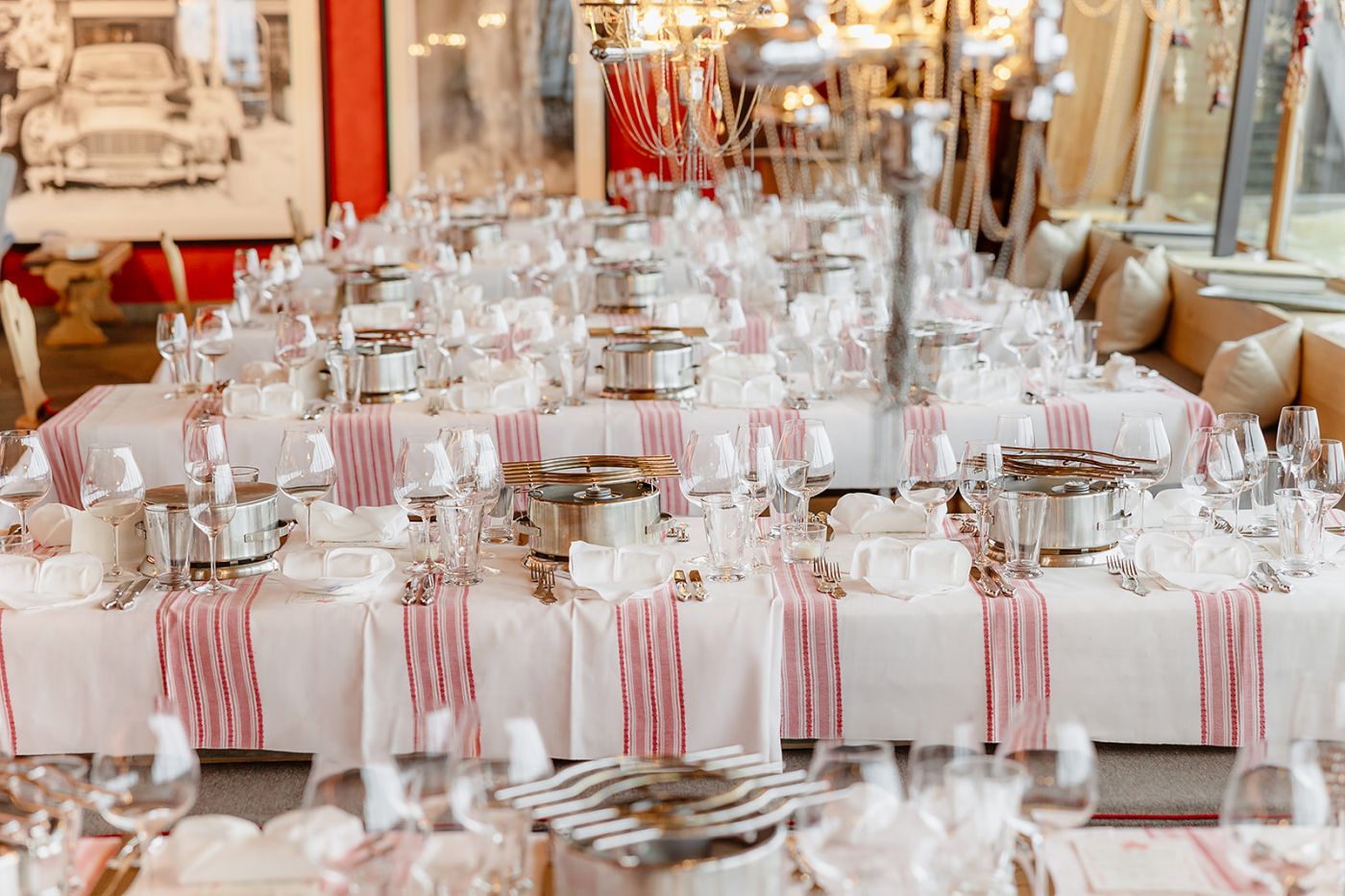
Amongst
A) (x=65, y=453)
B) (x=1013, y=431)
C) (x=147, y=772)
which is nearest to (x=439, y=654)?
(x=147, y=772)

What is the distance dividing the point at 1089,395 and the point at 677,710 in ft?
6.22

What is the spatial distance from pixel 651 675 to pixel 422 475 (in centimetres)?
50

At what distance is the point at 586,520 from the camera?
231 cm

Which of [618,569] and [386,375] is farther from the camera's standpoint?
[386,375]

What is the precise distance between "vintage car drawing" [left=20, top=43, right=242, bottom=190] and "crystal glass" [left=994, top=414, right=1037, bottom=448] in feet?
27.0

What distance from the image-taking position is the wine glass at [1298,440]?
262cm

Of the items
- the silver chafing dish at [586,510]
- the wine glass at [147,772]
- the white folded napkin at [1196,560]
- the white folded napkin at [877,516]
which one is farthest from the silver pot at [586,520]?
the wine glass at [147,772]

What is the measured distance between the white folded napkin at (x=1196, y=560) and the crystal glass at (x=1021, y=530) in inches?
6.7

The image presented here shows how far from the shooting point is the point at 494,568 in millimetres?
2363

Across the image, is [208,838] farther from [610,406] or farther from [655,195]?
[655,195]

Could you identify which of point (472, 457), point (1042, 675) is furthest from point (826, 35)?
point (1042, 675)

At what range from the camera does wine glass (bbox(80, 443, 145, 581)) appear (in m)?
2.33

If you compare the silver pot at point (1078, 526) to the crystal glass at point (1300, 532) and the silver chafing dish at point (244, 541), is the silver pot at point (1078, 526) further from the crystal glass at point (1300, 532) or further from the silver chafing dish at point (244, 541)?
the silver chafing dish at point (244, 541)

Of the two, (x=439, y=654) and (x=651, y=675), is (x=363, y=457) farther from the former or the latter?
(x=651, y=675)
